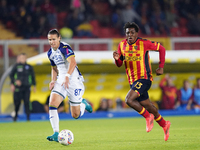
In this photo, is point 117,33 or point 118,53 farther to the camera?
point 117,33

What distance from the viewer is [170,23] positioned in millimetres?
21250

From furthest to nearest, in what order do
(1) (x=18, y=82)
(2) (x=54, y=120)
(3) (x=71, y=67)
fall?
(1) (x=18, y=82)
(3) (x=71, y=67)
(2) (x=54, y=120)

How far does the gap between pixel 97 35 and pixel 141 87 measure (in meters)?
13.3

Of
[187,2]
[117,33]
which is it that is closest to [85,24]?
[117,33]

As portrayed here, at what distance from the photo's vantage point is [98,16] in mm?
21125

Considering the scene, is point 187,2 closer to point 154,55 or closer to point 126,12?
point 126,12

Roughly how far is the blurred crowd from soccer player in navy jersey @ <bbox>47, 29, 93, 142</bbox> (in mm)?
11228

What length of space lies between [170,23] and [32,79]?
→ 415 inches

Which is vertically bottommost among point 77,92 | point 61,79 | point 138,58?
point 77,92

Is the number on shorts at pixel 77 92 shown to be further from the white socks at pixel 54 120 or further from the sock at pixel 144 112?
the sock at pixel 144 112

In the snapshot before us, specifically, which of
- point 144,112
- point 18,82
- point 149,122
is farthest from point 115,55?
point 18,82

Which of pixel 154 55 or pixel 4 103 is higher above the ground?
pixel 154 55

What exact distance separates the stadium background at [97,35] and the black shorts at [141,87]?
7.12 metres

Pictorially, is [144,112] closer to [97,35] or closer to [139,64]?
[139,64]
